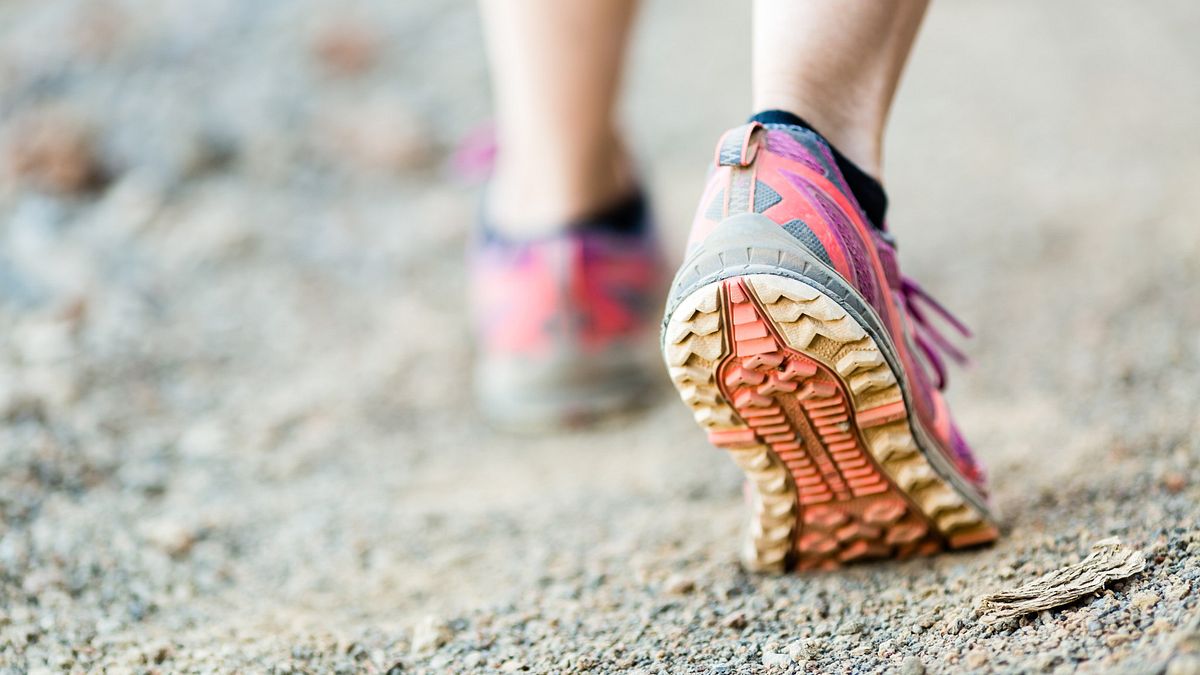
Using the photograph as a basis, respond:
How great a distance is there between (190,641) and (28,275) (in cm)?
138

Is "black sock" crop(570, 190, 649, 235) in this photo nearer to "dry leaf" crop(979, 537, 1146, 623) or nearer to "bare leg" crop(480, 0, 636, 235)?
"bare leg" crop(480, 0, 636, 235)

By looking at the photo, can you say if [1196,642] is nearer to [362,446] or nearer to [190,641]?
[190,641]

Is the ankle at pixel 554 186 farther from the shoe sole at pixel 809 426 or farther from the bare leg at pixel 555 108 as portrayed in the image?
the shoe sole at pixel 809 426

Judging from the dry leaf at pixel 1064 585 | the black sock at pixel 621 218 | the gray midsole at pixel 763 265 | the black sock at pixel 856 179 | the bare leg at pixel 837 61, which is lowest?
the dry leaf at pixel 1064 585

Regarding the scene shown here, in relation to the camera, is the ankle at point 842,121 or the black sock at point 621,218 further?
the black sock at point 621,218

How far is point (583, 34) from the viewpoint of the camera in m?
1.46

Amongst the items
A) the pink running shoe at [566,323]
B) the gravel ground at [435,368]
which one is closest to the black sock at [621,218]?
the pink running shoe at [566,323]

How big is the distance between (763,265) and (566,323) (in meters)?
0.86

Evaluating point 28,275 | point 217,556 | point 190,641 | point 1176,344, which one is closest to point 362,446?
point 217,556

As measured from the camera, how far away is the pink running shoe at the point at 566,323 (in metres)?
1.63

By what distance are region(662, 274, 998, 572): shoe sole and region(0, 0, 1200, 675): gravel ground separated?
4 cm

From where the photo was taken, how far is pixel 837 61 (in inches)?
35.9

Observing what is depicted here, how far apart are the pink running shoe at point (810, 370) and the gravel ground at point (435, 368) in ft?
0.18

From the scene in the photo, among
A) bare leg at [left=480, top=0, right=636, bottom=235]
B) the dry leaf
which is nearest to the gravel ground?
the dry leaf
